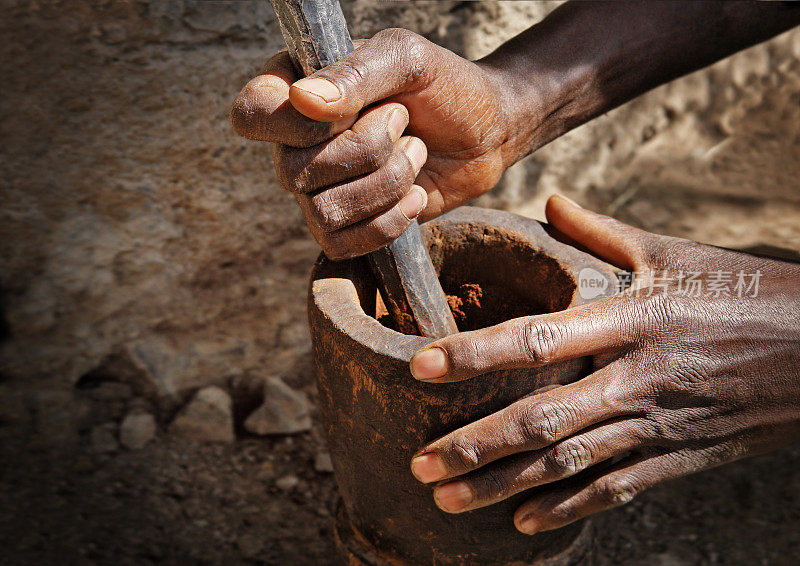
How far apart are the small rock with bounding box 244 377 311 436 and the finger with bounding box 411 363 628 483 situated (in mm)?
1089

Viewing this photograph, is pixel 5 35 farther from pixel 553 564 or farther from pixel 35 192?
pixel 553 564

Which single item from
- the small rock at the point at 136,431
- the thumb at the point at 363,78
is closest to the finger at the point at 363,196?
the thumb at the point at 363,78

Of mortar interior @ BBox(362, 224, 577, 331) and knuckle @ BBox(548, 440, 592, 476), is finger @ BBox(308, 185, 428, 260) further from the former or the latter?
knuckle @ BBox(548, 440, 592, 476)

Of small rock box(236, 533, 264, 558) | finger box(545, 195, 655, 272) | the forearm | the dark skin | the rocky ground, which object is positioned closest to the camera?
the dark skin

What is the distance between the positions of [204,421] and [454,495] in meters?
1.19

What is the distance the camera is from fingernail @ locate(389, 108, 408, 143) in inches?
50.0

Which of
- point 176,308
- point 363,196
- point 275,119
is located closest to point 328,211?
point 363,196

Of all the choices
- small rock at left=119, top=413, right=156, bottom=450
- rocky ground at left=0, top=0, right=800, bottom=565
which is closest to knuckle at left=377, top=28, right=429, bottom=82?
rocky ground at left=0, top=0, right=800, bottom=565

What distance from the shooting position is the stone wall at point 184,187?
182cm

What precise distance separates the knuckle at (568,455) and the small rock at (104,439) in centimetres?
144

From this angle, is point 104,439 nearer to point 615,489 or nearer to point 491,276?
point 491,276

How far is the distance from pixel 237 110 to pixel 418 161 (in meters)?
0.33

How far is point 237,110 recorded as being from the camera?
123 centimetres

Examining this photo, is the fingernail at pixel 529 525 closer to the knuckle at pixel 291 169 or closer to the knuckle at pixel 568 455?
the knuckle at pixel 568 455
